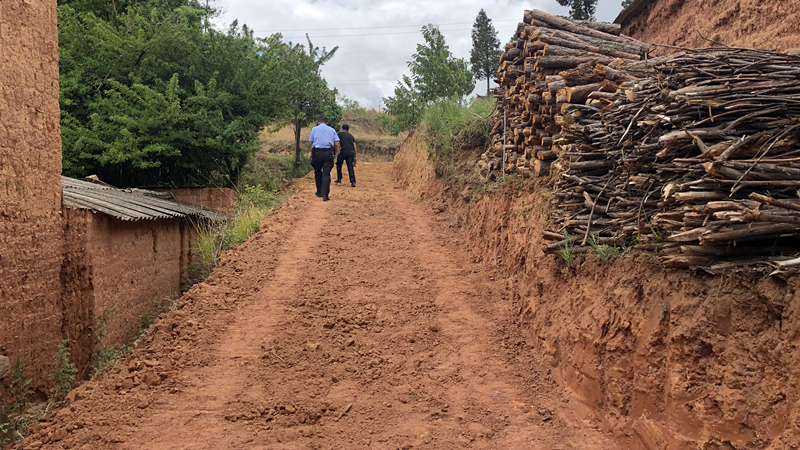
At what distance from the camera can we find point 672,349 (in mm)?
3387

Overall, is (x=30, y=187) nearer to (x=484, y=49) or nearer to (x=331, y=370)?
(x=331, y=370)

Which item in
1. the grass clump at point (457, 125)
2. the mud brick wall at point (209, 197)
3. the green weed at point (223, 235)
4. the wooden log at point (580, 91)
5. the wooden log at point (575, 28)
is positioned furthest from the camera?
the mud brick wall at point (209, 197)

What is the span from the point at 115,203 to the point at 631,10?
442 inches

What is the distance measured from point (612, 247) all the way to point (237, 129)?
1153 centimetres

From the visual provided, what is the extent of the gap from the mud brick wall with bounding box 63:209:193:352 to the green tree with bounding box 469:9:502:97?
30097 mm

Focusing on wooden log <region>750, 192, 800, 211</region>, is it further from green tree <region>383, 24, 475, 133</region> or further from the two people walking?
green tree <region>383, 24, 475, 133</region>

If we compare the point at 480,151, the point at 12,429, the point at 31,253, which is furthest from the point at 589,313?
the point at 480,151

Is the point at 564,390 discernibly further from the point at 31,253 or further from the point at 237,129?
the point at 237,129

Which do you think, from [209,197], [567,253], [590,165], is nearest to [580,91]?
[590,165]

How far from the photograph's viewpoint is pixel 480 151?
11156 mm

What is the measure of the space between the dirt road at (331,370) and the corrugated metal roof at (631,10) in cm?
752

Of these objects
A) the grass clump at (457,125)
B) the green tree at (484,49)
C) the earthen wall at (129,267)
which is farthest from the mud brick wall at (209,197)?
the green tree at (484,49)

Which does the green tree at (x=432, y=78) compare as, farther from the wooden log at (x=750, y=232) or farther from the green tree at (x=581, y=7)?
the wooden log at (x=750, y=232)

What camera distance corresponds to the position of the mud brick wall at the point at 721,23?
7.30 metres
